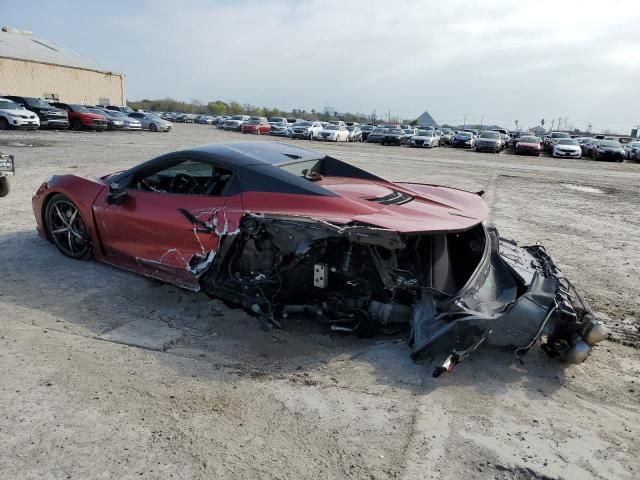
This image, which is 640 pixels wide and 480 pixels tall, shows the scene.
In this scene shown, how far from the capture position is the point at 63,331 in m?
3.74

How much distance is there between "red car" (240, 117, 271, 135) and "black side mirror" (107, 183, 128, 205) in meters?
34.4

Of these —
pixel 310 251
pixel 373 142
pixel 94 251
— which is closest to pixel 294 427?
pixel 310 251

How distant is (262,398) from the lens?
9.91 feet

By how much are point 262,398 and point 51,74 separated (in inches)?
1947

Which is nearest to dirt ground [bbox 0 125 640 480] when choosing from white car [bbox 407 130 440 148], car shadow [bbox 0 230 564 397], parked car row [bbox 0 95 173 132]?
car shadow [bbox 0 230 564 397]

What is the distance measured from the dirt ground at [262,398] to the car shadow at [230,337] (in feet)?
0.05

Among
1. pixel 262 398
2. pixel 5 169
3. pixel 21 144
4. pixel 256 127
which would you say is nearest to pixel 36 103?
pixel 21 144

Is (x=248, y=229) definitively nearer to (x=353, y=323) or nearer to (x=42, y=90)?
(x=353, y=323)

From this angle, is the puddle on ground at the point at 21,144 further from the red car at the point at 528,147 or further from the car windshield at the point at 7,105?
the red car at the point at 528,147

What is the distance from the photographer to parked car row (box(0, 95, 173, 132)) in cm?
2358

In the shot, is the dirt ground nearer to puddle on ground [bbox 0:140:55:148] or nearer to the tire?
the tire

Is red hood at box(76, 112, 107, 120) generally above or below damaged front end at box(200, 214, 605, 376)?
above

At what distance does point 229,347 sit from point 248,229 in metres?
0.94

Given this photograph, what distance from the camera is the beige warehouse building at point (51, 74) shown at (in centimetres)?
3994
